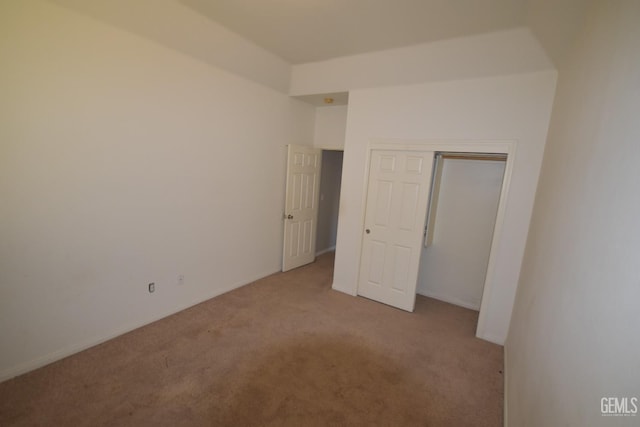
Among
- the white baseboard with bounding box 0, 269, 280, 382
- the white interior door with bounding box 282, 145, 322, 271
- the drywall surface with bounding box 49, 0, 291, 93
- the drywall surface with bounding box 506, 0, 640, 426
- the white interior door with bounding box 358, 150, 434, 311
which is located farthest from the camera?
the white interior door with bounding box 282, 145, 322, 271

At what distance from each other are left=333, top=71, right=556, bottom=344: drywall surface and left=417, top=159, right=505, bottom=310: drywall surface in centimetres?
71

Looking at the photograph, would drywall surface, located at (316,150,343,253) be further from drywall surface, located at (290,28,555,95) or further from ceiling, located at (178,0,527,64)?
ceiling, located at (178,0,527,64)

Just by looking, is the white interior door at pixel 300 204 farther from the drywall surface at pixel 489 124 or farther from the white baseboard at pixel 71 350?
the white baseboard at pixel 71 350

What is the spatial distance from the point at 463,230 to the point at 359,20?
110 inches

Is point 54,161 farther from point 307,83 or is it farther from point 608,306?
point 608,306

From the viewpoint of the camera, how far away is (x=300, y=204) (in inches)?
177

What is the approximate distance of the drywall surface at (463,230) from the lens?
3.43 meters

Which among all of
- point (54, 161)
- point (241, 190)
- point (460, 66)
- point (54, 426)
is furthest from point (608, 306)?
point (241, 190)

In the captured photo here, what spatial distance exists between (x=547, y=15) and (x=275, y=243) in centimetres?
386

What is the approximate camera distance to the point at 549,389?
1.13 metres

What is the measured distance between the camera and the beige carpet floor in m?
1.85

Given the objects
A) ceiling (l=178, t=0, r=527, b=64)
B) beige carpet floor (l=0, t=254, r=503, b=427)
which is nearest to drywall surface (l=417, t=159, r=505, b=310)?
beige carpet floor (l=0, t=254, r=503, b=427)

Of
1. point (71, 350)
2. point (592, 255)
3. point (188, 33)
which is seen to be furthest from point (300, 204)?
point (592, 255)

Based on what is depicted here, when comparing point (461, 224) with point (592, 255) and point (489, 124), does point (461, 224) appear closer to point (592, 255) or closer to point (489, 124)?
point (489, 124)
